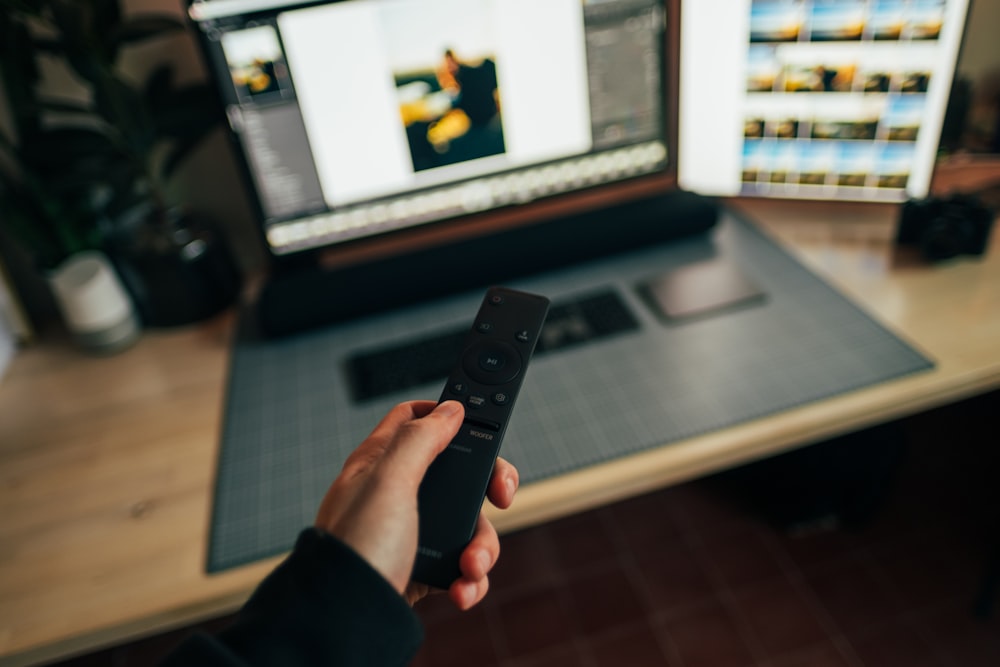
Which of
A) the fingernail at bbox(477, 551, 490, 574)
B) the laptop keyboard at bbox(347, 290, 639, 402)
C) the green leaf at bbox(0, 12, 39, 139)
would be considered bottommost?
the laptop keyboard at bbox(347, 290, 639, 402)

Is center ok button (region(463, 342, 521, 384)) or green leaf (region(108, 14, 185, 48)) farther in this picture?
green leaf (region(108, 14, 185, 48))

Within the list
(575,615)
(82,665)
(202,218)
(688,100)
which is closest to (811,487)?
(575,615)

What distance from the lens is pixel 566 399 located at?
0.80m

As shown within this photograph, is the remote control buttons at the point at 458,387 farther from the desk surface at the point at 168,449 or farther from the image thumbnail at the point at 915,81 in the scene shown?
the image thumbnail at the point at 915,81

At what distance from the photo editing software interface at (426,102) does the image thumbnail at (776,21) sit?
123 mm

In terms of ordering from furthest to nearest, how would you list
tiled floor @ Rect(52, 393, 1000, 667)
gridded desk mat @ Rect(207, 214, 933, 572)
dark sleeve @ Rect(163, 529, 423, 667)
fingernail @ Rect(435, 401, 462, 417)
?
tiled floor @ Rect(52, 393, 1000, 667) < gridded desk mat @ Rect(207, 214, 933, 572) < fingernail @ Rect(435, 401, 462, 417) < dark sleeve @ Rect(163, 529, 423, 667)

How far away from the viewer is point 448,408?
59cm

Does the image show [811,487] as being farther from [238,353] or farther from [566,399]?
[238,353]

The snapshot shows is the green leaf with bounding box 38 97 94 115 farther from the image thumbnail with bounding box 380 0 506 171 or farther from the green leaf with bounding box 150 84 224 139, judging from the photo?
the image thumbnail with bounding box 380 0 506 171

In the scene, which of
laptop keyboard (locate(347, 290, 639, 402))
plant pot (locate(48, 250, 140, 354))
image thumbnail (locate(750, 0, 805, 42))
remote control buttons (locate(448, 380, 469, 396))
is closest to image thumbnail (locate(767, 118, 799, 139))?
image thumbnail (locate(750, 0, 805, 42))

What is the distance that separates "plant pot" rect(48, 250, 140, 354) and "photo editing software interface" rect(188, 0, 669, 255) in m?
0.25

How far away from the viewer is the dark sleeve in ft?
1.48

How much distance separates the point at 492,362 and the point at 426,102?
0.42m

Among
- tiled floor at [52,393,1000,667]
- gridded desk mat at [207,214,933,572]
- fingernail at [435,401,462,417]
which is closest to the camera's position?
fingernail at [435,401,462,417]
